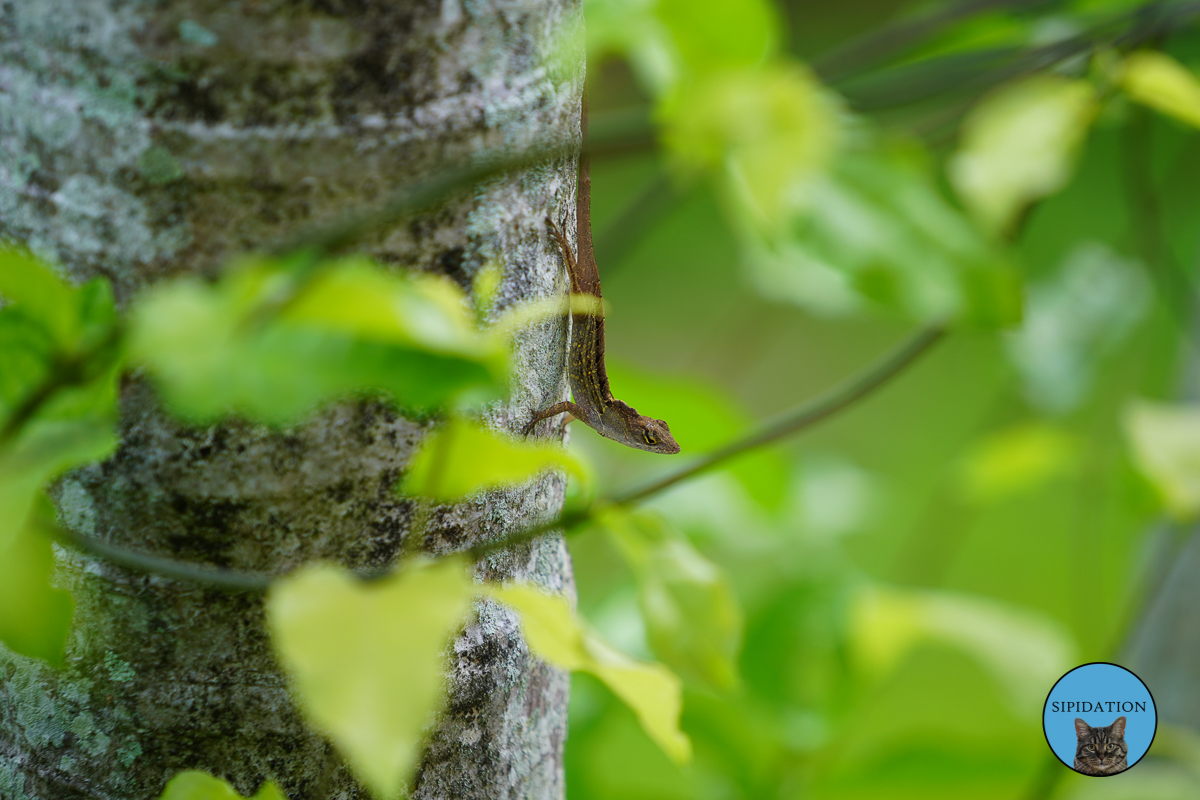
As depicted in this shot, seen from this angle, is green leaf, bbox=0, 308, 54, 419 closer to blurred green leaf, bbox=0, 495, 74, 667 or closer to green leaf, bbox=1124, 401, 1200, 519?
blurred green leaf, bbox=0, 495, 74, 667

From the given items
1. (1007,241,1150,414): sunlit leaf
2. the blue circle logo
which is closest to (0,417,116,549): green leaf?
the blue circle logo

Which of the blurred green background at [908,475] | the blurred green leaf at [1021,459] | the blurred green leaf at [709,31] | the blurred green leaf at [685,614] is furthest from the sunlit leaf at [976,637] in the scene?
the blurred green leaf at [709,31]

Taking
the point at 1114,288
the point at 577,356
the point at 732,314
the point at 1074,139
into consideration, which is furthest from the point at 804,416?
the point at 732,314

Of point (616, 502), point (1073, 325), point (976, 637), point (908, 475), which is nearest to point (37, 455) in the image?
point (616, 502)

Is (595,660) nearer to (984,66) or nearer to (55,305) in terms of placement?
(55,305)

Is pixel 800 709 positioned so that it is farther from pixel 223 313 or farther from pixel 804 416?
pixel 223 313

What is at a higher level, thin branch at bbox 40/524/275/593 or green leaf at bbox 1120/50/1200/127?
green leaf at bbox 1120/50/1200/127

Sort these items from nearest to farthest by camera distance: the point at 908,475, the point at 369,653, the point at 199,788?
1. the point at 369,653
2. the point at 199,788
3. the point at 908,475
